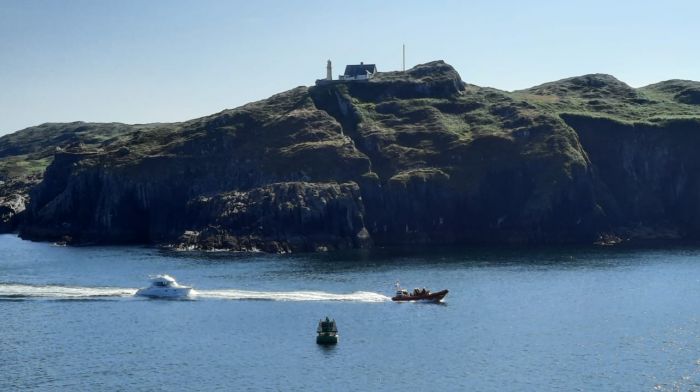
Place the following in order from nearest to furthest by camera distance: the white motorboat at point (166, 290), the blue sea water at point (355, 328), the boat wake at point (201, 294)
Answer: the blue sea water at point (355, 328) → the boat wake at point (201, 294) → the white motorboat at point (166, 290)

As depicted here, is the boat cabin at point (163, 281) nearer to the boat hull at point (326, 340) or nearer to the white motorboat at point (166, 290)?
the white motorboat at point (166, 290)

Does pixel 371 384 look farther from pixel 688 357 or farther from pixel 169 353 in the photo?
pixel 688 357

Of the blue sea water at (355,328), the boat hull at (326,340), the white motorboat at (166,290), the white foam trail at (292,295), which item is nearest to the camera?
the blue sea water at (355,328)

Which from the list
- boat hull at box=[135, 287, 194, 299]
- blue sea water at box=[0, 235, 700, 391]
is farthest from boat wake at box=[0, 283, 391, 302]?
boat hull at box=[135, 287, 194, 299]

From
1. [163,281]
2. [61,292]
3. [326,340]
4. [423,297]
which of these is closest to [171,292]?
[163,281]

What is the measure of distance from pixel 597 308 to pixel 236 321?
50.9 m

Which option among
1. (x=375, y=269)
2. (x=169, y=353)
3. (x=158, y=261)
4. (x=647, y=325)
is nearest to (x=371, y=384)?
(x=169, y=353)

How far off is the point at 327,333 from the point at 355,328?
875 cm

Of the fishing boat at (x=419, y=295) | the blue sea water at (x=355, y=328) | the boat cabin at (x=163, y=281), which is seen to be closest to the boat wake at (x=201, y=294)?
the blue sea water at (x=355, y=328)

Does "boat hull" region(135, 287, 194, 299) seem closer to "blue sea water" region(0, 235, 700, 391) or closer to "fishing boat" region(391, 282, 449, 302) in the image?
"blue sea water" region(0, 235, 700, 391)

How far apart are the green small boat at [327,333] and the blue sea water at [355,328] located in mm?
1720

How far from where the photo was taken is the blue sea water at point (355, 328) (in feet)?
326

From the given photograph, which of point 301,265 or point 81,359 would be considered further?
point 301,265

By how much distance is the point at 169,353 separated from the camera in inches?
4370
